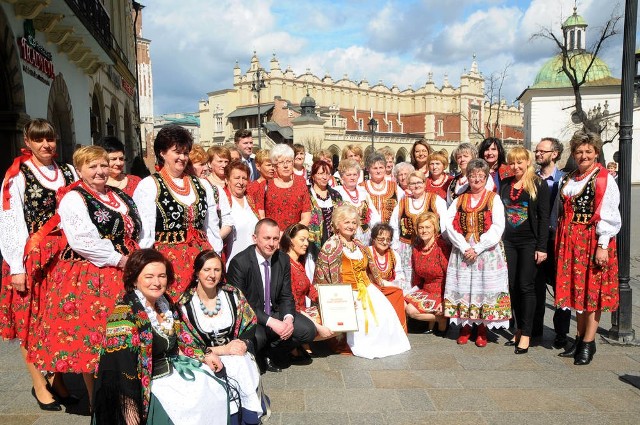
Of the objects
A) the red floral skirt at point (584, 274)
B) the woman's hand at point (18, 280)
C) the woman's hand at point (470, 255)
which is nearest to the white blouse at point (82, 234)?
the woman's hand at point (18, 280)

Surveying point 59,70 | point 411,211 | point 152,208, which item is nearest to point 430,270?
point 411,211

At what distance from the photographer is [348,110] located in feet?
310

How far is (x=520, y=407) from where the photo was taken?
470cm

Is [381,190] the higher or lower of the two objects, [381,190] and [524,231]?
the higher

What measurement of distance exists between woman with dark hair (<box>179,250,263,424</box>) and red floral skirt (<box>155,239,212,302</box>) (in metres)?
0.20

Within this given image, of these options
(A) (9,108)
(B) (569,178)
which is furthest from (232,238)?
(A) (9,108)

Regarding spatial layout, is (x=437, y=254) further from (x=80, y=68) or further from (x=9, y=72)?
(x=80, y=68)

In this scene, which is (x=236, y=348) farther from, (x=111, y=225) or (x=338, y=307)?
(x=338, y=307)

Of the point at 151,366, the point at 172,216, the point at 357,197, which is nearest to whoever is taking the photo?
the point at 151,366

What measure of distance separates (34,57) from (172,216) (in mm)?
8718

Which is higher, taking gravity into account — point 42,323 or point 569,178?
point 569,178

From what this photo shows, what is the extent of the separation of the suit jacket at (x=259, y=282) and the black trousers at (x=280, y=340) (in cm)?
11

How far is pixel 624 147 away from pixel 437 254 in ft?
7.79

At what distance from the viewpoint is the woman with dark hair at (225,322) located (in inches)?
163
